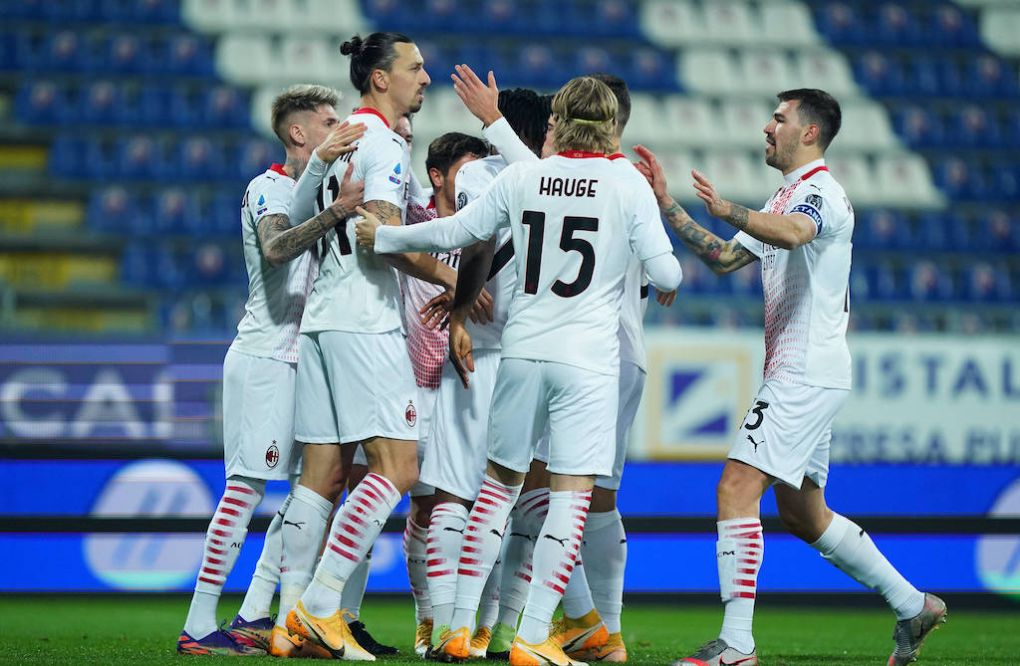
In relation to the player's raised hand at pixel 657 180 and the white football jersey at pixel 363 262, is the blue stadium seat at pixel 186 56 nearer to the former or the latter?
the white football jersey at pixel 363 262

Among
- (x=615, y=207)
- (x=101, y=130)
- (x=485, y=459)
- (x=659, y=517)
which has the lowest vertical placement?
(x=659, y=517)

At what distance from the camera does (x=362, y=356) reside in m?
4.90

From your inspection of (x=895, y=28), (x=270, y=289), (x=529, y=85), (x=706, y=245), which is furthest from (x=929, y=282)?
(x=270, y=289)

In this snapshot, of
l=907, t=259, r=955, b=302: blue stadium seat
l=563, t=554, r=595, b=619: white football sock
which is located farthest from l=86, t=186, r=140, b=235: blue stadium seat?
l=563, t=554, r=595, b=619: white football sock

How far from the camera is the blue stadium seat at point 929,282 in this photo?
611 inches

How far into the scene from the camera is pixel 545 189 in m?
4.52

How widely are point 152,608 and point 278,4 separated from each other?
11.3m

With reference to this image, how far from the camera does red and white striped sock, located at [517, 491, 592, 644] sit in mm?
4414

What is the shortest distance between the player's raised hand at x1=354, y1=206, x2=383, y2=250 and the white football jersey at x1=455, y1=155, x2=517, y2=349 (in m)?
0.54

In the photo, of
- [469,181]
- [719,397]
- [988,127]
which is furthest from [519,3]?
[469,181]

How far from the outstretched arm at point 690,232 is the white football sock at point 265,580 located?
6.35ft

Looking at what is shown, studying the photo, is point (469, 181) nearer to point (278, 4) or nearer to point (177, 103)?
point (177, 103)

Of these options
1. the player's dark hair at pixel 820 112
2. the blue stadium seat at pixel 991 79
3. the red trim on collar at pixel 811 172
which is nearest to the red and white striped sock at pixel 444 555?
the red trim on collar at pixel 811 172

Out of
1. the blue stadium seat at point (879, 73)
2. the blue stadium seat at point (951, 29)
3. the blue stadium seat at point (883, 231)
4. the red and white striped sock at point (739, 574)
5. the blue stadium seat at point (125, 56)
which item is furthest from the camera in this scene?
the blue stadium seat at point (951, 29)
